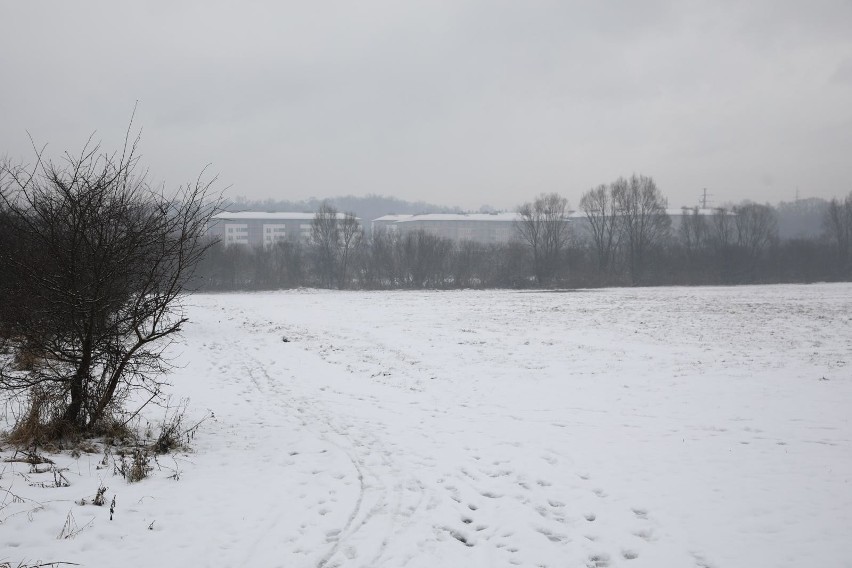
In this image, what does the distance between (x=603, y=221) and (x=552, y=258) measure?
1290cm

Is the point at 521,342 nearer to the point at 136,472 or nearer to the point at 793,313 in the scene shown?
the point at 136,472

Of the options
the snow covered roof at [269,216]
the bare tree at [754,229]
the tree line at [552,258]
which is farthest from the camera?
the snow covered roof at [269,216]

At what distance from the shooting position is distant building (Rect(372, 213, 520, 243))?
13650 cm

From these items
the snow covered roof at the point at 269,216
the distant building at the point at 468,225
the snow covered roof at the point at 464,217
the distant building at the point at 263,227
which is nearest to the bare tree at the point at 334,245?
the distant building at the point at 263,227

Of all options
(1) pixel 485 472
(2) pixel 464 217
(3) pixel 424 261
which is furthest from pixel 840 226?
(1) pixel 485 472

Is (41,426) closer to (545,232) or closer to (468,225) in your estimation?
(545,232)

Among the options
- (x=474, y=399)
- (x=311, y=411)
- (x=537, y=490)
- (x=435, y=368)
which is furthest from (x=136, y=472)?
(x=435, y=368)

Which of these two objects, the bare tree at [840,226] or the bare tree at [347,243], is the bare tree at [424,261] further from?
the bare tree at [840,226]

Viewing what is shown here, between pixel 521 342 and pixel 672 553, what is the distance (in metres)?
12.9

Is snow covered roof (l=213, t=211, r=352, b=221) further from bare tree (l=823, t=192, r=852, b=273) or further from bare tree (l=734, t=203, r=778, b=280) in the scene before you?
bare tree (l=823, t=192, r=852, b=273)

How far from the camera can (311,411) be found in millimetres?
9141

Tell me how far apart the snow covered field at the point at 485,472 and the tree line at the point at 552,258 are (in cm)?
5550

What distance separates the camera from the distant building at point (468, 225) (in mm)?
136500

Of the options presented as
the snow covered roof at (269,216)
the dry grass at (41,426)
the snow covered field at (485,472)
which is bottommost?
the snow covered field at (485,472)
